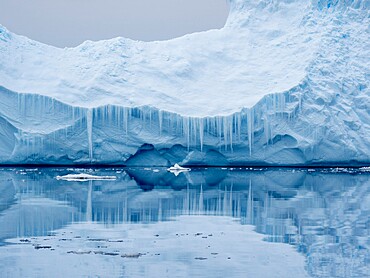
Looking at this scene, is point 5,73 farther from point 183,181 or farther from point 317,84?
point 317,84

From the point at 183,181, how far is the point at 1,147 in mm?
9110

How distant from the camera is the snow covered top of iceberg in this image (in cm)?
2727

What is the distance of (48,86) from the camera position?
88.7 ft

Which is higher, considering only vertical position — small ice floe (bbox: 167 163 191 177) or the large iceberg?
the large iceberg

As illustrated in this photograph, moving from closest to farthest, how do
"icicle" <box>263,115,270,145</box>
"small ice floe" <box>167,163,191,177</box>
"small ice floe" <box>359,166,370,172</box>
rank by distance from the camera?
1. "small ice floe" <box>167,163,191,177</box>
2. "icicle" <box>263,115,270,145</box>
3. "small ice floe" <box>359,166,370,172</box>

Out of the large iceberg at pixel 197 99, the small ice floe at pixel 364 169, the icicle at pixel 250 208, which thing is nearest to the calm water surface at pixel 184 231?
the icicle at pixel 250 208

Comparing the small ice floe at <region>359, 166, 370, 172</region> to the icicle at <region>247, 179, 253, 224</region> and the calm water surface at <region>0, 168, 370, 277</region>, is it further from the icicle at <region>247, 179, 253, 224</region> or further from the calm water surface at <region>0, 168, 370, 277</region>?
the icicle at <region>247, 179, 253, 224</region>

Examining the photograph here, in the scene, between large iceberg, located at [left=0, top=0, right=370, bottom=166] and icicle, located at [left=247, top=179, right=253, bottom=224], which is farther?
large iceberg, located at [left=0, top=0, right=370, bottom=166]

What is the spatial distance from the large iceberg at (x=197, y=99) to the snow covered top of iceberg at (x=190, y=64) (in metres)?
0.05

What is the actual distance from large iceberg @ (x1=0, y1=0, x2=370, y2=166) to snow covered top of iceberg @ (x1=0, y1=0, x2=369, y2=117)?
0.17 ft

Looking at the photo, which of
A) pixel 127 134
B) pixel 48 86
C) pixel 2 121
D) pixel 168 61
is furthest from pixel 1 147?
pixel 168 61

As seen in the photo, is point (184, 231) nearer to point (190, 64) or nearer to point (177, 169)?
point (177, 169)

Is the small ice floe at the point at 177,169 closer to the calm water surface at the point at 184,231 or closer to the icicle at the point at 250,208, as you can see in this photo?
the calm water surface at the point at 184,231

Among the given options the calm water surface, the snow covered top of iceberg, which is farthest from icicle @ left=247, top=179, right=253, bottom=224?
the snow covered top of iceberg
